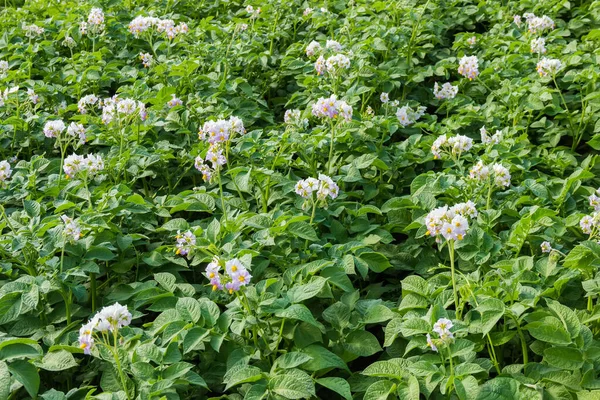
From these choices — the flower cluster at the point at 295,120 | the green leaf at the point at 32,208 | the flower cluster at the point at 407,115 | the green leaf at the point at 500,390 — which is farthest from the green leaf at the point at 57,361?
the flower cluster at the point at 407,115

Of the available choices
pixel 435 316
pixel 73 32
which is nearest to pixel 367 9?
pixel 73 32

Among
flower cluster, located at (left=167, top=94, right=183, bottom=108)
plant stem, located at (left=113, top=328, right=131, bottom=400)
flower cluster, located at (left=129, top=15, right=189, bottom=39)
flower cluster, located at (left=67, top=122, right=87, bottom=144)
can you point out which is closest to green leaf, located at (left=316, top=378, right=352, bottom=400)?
plant stem, located at (left=113, top=328, right=131, bottom=400)

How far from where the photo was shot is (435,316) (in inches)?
80.7

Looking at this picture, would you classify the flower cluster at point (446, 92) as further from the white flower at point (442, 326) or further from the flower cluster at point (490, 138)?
the white flower at point (442, 326)

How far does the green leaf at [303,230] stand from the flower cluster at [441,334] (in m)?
0.62

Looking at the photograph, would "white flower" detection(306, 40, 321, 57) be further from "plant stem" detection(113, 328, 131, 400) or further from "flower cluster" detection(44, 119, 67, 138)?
"plant stem" detection(113, 328, 131, 400)

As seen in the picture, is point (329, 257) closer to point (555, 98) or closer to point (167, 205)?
point (167, 205)

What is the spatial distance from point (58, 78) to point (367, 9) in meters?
2.04

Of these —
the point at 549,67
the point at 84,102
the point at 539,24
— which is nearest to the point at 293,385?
the point at 84,102

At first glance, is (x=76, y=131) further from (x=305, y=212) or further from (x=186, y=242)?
(x=305, y=212)

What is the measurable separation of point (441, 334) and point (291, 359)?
0.43 metres

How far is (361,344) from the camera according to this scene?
218cm

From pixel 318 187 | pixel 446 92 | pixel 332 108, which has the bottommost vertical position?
pixel 446 92

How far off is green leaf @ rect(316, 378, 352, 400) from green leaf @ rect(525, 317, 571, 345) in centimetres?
55
